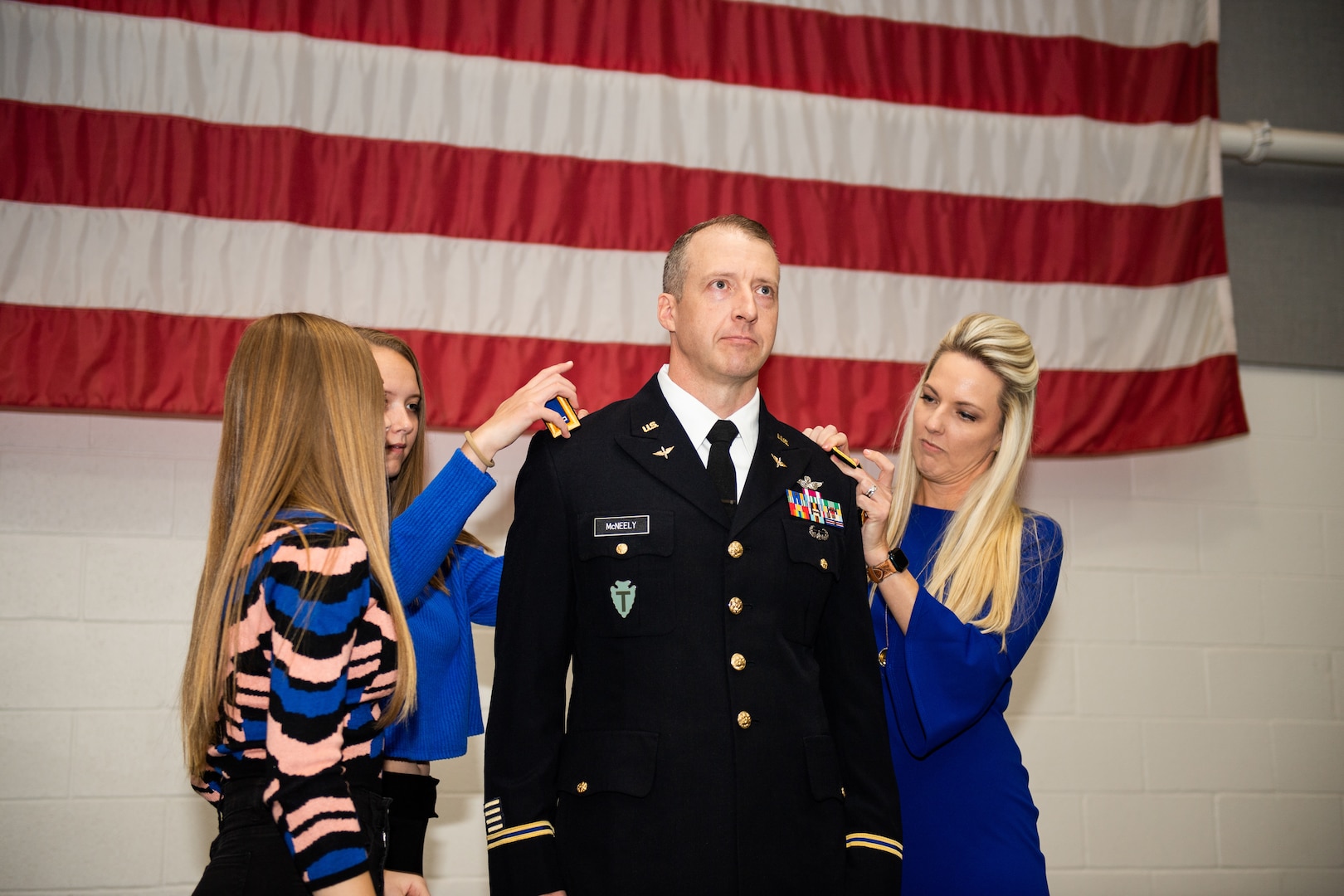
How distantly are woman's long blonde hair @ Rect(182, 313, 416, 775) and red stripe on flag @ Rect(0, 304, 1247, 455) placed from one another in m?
1.48

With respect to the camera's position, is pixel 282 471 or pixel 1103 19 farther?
pixel 1103 19

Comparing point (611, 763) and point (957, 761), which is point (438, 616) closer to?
point (611, 763)

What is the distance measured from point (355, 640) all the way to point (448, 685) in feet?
2.34

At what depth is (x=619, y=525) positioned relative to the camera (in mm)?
1709

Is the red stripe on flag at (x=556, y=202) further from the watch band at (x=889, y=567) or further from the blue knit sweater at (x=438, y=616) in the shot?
the watch band at (x=889, y=567)

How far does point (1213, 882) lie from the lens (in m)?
3.59

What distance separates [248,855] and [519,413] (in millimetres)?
880

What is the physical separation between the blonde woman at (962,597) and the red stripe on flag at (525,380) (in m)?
0.90

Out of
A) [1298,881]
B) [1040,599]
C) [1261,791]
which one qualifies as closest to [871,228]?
[1040,599]

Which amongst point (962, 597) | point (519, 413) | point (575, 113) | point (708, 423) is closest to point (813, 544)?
point (708, 423)

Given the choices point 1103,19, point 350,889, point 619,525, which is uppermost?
point 1103,19

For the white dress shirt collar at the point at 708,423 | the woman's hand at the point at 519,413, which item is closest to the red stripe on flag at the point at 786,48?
the woman's hand at the point at 519,413

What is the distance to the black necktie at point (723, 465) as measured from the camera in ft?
5.83

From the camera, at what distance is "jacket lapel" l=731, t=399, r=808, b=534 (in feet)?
5.77
